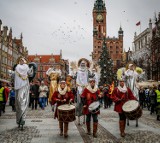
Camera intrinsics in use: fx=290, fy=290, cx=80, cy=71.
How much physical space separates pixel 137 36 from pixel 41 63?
58019 millimetres

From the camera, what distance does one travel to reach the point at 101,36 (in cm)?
12538

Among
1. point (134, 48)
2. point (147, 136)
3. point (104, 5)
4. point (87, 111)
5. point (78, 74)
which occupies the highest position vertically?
point (104, 5)

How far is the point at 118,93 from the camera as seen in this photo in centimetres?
900

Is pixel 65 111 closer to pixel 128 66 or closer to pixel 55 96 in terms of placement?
pixel 55 96

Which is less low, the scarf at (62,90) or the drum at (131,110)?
the scarf at (62,90)

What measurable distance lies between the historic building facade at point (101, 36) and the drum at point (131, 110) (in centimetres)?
11147

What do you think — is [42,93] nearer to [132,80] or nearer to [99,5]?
[132,80]

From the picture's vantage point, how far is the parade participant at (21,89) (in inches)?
392

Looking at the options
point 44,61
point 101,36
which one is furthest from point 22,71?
point 101,36

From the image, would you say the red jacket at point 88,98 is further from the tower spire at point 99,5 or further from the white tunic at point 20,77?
the tower spire at point 99,5

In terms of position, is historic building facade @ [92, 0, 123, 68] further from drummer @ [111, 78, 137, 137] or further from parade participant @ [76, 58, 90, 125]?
A: drummer @ [111, 78, 137, 137]

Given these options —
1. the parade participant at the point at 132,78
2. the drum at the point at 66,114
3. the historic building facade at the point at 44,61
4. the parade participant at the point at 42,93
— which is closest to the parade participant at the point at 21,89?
the drum at the point at 66,114

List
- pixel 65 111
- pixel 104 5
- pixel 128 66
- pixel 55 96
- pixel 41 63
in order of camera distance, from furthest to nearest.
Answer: pixel 104 5 < pixel 41 63 < pixel 128 66 < pixel 55 96 < pixel 65 111

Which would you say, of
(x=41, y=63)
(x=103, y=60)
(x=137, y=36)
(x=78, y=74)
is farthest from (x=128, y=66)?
(x=41, y=63)
